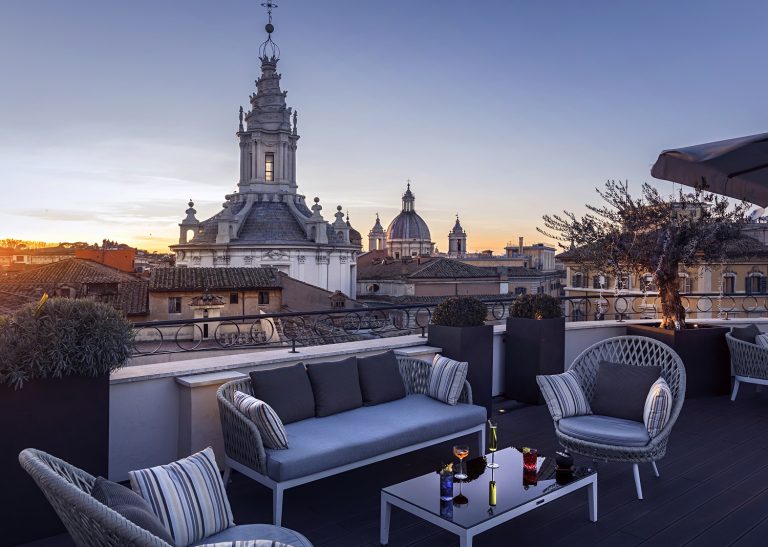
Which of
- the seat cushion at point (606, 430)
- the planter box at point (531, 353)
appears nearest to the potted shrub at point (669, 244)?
the planter box at point (531, 353)

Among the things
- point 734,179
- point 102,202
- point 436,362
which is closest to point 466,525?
point 436,362

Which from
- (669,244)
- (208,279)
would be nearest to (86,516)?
(669,244)

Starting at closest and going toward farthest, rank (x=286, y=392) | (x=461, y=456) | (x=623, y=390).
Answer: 1. (x=461, y=456)
2. (x=286, y=392)
3. (x=623, y=390)

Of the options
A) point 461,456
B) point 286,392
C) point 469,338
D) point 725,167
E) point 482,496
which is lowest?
point 482,496

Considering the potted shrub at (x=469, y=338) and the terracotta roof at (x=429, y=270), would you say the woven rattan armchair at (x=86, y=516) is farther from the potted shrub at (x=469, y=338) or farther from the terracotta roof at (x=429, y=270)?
the terracotta roof at (x=429, y=270)

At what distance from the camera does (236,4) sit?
11.9m

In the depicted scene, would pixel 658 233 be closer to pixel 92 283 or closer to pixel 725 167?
pixel 725 167

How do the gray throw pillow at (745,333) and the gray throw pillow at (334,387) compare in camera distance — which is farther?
the gray throw pillow at (745,333)

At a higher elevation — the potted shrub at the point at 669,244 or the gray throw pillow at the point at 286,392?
the potted shrub at the point at 669,244

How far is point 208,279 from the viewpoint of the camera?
23453 mm

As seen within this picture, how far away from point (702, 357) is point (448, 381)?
4035mm

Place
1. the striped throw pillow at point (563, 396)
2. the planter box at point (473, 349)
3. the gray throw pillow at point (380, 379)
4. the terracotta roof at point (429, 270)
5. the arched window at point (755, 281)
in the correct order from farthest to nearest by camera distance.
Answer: the terracotta roof at point (429, 270) < the arched window at point (755, 281) < the planter box at point (473, 349) < the gray throw pillow at point (380, 379) < the striped throw pillow at point (563, 396)

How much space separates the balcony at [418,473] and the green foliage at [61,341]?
2.43ft

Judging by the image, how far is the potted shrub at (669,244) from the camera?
6.64 meters
